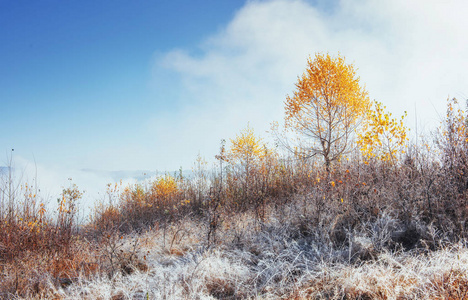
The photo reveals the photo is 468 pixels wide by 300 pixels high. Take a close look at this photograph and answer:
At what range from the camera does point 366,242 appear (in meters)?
3.75

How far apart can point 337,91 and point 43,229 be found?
10035 millimetres

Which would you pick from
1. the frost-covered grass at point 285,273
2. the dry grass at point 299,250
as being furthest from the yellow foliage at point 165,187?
the frost-covered grass at point 285,273

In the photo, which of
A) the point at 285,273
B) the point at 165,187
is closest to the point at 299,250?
the point at 285,273

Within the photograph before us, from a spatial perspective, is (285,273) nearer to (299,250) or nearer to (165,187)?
(299,250)

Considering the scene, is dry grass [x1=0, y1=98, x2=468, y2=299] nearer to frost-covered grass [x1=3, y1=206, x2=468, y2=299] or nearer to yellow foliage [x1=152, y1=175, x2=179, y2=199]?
frost-covered grass [x1=3, y1=206, x2=468, y2=299]

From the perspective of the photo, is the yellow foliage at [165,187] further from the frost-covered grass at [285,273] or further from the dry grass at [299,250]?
the frost-covered grass at [285,273]

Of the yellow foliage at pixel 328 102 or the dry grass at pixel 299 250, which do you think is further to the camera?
the yellow foliage at pixel 328 102

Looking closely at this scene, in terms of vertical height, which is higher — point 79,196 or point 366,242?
point 79,196

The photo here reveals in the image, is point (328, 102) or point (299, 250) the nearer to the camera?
point (299, 250)

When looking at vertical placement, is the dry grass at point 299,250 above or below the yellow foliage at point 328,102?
below

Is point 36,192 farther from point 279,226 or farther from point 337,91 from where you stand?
point 337,91

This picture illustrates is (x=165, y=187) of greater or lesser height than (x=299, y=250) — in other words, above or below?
above

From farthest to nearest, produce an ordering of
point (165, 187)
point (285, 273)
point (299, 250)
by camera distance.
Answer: point (165, 187) < point (299, 250) < point (285, 273)

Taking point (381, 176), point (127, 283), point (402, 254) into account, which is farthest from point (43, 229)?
point (381, 176)
